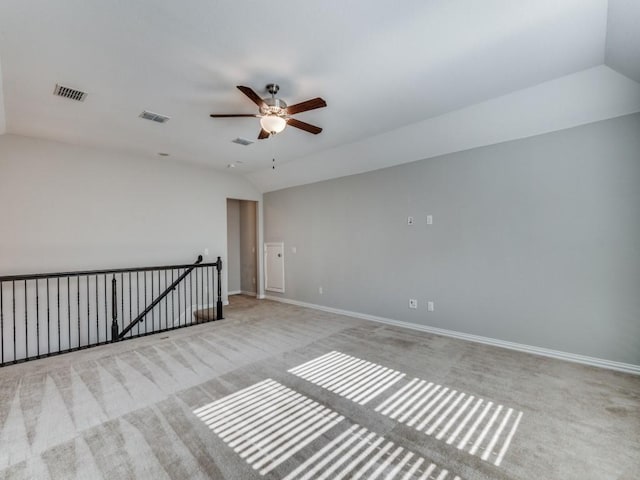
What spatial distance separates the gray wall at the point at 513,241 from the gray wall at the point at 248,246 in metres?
2.89

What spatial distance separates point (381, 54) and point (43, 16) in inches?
98.4

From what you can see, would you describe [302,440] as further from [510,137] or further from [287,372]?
[510,137]

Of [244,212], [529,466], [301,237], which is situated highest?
[244,212]

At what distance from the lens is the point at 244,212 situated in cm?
809

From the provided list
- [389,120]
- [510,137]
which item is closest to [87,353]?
[389,120]

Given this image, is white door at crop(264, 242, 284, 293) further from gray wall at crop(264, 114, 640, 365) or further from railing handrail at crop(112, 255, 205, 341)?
railing handrail at crop(112, 255, 205, 341)

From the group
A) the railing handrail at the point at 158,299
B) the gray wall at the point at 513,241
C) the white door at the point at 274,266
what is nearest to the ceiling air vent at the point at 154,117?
the railing handrail at the point at 158,299

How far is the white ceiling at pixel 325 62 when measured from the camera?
2.07m

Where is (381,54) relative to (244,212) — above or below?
above

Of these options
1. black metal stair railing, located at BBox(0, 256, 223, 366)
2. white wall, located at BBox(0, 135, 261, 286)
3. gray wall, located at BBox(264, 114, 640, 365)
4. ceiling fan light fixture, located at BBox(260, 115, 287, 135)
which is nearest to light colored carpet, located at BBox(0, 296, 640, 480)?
gray wall, located at BBox(264, 114, 640, 365)

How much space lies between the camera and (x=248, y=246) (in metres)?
7.92

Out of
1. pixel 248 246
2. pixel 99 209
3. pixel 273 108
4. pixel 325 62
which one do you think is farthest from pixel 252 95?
pixel 248 246

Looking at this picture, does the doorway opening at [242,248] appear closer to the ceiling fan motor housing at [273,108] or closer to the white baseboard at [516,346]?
the white baseboard at [516,346]

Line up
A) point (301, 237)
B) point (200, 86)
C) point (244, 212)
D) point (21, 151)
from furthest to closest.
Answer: point (244, 212) → point (301, 237) → point (21, 151) → point (200, 86)
